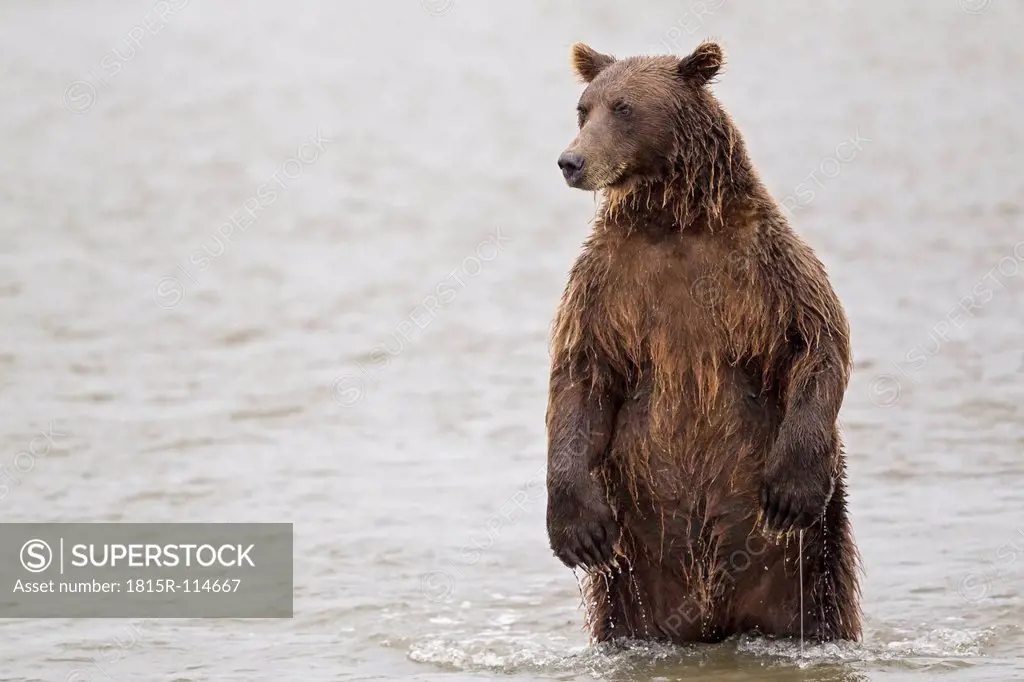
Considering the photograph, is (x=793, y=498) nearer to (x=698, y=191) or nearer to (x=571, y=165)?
(x=698, y=191)

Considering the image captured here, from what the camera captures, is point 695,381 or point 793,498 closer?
point 793,498

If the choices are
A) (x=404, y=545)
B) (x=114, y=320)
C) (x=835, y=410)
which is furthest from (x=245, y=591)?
(x=114, y=320)

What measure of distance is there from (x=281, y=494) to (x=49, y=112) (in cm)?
935

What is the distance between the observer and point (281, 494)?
35.8ft

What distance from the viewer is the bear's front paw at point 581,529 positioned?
23.9 ft

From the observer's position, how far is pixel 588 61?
7.74 meters

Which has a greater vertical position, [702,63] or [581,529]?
[702,63]

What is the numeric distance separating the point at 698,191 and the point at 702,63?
19.3 inches

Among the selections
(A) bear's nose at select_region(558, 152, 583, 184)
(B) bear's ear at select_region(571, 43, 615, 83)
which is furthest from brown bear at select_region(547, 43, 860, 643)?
(B) bear's ear at select_region(571, 43, 615, 83)

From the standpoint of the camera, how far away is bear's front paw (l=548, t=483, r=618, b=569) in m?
7.28

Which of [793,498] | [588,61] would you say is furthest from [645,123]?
[793,498]

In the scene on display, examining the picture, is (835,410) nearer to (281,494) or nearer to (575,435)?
(575,435)

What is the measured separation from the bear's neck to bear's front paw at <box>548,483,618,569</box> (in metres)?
1.06
